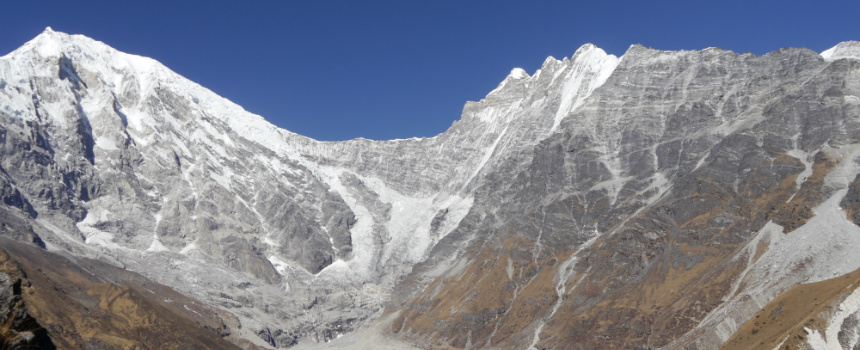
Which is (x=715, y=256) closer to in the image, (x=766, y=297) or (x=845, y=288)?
(x=766, y=297)

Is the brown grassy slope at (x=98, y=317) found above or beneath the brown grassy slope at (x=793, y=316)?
above

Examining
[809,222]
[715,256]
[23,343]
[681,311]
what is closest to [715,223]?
[715,256]

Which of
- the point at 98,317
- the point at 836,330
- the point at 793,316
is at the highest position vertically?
the point at 98,317

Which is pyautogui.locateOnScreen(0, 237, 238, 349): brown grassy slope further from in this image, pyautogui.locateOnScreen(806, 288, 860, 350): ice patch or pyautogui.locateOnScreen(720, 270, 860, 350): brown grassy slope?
pyautogui.locateOnScreen(806, 288, 860, 350): ice patch

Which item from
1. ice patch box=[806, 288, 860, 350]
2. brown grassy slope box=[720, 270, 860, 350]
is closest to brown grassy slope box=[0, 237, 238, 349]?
brown grassy slope box=[720, 270, 860, 350]

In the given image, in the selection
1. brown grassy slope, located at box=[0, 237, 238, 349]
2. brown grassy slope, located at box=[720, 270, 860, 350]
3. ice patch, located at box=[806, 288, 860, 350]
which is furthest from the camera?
brown grassy slope, located at box=[0, 237, 238, 349]

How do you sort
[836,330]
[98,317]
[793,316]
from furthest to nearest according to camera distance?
[98,317] → [793,316] → [836,330]

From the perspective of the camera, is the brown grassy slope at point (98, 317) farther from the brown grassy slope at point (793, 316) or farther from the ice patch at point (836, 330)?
the ice patch at point (836, 330)

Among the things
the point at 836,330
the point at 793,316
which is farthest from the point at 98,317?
the point at 836,330

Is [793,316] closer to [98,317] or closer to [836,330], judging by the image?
[836,330]

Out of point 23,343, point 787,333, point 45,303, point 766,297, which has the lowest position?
point 23,343

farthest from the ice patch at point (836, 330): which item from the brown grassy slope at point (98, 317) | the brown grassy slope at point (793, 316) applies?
the brown grassy slope at point (98, 317)
